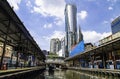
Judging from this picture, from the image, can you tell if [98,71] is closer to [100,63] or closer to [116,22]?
[100,63]

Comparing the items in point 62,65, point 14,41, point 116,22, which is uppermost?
point 116,22

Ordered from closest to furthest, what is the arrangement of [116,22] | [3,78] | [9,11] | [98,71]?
[3,78]
[9,11]
[98,71]
[116,22]

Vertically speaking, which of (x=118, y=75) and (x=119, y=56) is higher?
(x=119, y=56)

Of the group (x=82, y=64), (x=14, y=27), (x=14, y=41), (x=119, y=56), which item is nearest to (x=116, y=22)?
(x=82, y=64)

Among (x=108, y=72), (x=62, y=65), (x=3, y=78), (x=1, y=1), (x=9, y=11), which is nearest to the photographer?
(x=3, y=78)

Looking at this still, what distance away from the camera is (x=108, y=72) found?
1431 inches

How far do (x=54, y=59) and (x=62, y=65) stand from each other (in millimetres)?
10679

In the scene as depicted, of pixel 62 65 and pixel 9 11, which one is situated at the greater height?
pixel 9 11

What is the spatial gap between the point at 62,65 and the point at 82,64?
107ft

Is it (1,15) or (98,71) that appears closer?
(1,15)

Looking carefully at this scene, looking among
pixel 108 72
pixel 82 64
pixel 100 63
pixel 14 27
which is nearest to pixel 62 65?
pixel 82 64

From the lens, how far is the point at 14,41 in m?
30.8

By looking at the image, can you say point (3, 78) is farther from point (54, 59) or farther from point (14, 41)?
point (54, 59)

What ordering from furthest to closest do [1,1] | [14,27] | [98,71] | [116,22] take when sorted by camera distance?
[116,22] → [98,71] → [14,27] → [1,1]
